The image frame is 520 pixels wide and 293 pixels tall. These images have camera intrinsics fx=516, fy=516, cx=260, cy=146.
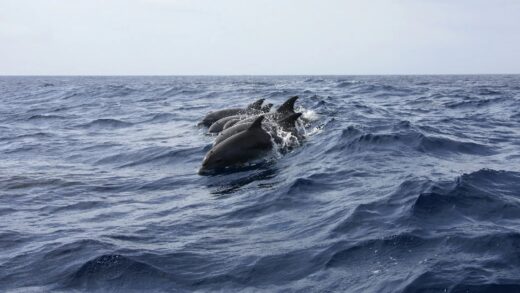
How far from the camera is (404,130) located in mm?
19203

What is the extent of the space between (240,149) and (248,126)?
1744 millimetres

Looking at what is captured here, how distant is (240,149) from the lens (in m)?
15.8

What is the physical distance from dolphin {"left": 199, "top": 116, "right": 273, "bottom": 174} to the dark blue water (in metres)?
0.68

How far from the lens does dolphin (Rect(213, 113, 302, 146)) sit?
17500mm

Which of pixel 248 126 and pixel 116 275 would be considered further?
pixel 248 126

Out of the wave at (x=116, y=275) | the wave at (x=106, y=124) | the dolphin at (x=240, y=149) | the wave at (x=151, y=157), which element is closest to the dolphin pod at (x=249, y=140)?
the dolphin at (x=240, y=149)

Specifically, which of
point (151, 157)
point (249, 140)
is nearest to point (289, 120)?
point (249, 140)

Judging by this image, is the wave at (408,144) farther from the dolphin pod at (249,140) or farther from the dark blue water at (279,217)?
the dolphin pod at (249,140)

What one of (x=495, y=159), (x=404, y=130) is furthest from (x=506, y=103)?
(x=495, y=159)

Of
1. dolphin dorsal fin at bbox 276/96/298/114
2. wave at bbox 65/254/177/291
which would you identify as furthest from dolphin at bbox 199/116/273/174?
wave at bbox 65/254/177/291

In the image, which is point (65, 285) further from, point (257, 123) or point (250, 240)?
point (257, 123)

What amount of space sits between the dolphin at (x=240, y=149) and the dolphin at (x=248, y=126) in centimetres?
94

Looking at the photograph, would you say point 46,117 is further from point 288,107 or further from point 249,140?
point 249,140

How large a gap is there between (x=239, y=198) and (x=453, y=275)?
5948 millimetres
